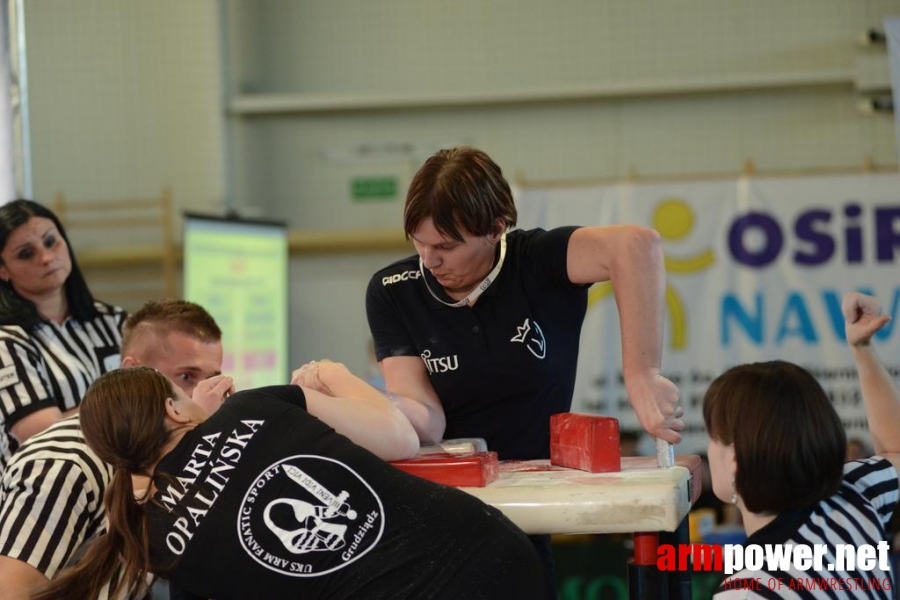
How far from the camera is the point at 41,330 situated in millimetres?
2979

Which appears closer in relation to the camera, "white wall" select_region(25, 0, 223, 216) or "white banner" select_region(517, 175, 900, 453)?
"white banner" select_region(517, 175, 900, 453)

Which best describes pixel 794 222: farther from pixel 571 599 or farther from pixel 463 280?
pixel 463 280

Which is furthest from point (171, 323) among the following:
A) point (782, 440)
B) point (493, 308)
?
point (782, 440)

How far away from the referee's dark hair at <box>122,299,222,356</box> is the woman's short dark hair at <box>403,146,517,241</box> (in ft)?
1.78

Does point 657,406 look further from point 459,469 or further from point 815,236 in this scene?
point 815,236

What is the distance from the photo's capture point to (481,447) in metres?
2.00

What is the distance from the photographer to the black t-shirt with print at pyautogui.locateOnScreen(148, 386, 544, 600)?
5.23 ft

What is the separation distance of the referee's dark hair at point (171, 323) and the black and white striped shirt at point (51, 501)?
325 mm

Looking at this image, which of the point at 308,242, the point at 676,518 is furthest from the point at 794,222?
the point at 676,518

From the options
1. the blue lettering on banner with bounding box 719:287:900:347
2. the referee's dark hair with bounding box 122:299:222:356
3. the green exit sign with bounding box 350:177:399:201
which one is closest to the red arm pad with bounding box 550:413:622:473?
the referee's dark hair with bounding box 122:299:222:356

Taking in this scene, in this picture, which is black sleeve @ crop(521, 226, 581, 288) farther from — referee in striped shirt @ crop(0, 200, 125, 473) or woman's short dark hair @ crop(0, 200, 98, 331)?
woman's short dark hair @ crop(0, 200, 98, 331)

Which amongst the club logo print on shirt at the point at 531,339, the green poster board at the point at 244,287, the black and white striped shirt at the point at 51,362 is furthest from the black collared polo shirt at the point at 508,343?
the green poster board at the point at 244,287

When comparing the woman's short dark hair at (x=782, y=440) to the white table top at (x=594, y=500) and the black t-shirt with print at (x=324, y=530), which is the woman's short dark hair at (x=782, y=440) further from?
the black t-shirt with print at (x=324, y=530)

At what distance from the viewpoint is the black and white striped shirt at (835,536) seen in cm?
146
